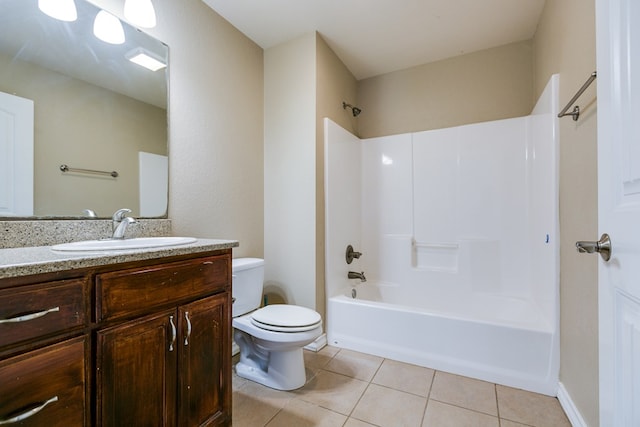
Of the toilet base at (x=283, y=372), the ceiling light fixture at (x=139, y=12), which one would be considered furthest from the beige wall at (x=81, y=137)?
the toilet base at (x=283, y=372)

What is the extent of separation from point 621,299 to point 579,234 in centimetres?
87

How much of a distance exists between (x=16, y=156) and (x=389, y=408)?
2062 mm

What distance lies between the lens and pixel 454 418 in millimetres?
1421

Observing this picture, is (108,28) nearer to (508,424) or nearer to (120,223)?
(120,223)

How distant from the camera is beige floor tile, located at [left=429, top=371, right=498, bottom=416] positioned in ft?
4.99

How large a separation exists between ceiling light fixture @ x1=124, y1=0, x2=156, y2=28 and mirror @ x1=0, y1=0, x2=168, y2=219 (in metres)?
0.05

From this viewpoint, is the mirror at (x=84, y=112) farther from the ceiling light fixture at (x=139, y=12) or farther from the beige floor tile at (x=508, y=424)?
the beige floor tile at (x=508, y=424)

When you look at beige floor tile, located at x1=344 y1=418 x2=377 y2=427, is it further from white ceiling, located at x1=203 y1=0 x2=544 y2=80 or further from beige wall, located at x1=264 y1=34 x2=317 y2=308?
white ceiling, located at x1=203 y1=0 x2=544 y2=80

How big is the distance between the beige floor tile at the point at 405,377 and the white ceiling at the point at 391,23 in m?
2.47

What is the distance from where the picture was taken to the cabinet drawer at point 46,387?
68 centimetres

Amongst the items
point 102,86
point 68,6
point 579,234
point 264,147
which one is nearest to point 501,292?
point 579,234

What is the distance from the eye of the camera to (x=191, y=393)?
1.11 meters

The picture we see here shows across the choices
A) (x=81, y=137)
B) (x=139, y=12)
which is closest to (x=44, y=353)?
(x=81, y=137)

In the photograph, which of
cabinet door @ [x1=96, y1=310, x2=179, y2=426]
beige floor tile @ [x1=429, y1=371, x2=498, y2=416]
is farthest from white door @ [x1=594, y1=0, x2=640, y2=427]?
cabinet door @ [x1=96, y1=310, x2=179, y2=426]
